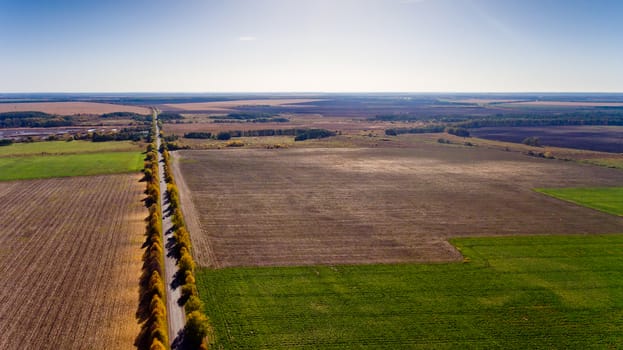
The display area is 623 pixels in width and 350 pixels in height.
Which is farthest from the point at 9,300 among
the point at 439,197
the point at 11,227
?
the point at 439,197

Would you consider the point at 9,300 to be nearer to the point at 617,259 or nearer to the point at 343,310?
the point at 343,310

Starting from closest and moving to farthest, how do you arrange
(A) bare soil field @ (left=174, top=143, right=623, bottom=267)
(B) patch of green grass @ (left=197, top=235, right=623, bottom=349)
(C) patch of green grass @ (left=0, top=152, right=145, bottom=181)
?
(B) patch of green grass @ (left=197, top=235, right=623, bottom=349) < (A) bare soil field @ (left=174, top=143, right=623, bottom=267) < (C) patch of green grass @ (left=0, top=152, right=145, bottom=181)

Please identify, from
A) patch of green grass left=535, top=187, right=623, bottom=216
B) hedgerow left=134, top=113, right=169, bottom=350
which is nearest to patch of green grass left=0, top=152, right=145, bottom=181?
hedgerow left=134, top=113, right=169, bottom=350

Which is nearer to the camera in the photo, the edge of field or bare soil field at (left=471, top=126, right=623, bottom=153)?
the edge of field

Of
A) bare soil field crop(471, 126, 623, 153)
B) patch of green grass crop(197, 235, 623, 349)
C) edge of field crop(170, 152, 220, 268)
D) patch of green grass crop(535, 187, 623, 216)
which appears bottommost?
patch of green grass crop(197, 235, 623, 349)

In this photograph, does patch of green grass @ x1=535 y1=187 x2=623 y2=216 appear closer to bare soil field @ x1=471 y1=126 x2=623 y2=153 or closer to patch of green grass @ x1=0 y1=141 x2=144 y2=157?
bare soil field @ x1=471 y1=126 x2=623 y2=153

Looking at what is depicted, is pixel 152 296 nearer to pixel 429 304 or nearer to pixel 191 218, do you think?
pixel 191 218

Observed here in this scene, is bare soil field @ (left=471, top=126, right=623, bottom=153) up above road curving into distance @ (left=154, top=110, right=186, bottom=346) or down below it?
above
